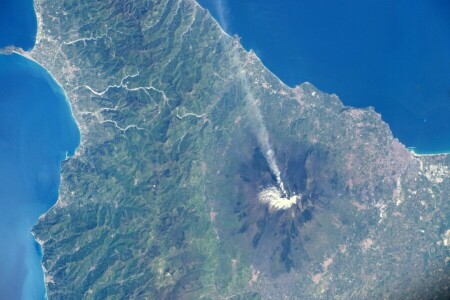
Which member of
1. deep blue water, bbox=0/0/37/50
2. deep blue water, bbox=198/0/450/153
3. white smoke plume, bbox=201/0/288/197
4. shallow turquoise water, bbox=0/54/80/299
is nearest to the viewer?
white smoke plume, bbox=201/0/288/197

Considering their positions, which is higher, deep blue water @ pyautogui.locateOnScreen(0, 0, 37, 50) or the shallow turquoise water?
deep blue water @ pyautogui.locateOnScreen(0, 0, 37, 50)

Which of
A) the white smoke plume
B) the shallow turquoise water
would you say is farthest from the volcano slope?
the shallow turquoise water

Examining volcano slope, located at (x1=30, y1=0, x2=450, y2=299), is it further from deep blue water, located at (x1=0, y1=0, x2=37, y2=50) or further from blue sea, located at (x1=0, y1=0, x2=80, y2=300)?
blue sea, located at (x1=0, y1=0, x2=80, y2=300)

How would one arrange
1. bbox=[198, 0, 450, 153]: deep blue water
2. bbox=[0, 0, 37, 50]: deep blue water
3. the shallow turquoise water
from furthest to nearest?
bbox=[0, 0, 37, 50]: deep blue water → the shallow turquoise water → bbox=[198, 0, 450, 153]: deep blue water

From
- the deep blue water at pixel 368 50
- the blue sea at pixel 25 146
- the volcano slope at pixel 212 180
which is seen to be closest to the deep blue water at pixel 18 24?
the blue sea at pixel 25 146

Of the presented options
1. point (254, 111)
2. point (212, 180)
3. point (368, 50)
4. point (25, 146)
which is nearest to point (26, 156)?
point (25, 146)

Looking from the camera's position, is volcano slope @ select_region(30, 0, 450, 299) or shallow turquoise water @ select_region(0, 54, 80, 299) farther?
shallow turquoise water @ select_region(0, 54, 80, 299)

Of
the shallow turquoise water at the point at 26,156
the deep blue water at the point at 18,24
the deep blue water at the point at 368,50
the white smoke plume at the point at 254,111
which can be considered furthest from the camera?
the deep blue water at the point at 18,24

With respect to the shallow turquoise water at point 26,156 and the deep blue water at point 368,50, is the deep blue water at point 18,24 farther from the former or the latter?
the deep blue water at point 368,50
